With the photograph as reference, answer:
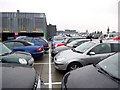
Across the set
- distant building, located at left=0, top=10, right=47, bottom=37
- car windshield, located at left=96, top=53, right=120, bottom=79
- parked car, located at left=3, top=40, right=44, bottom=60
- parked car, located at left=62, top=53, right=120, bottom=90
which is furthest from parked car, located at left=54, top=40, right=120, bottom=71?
distant building, located at left=0, top=10, right=47, bottom=37

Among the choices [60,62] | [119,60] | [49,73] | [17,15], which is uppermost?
[17,15]

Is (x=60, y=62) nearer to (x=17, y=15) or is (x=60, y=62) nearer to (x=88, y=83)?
(x=88, y=83)

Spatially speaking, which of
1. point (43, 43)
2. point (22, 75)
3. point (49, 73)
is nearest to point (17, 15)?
point (43, 43)

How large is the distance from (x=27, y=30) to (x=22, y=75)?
20.9 metres

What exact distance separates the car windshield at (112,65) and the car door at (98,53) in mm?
2513

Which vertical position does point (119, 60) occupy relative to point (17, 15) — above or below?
below

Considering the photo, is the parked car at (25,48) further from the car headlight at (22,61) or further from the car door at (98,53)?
the car door at (98,53)

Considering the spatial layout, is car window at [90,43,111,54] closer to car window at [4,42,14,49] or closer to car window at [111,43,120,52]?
car window at [111,43,120,52]

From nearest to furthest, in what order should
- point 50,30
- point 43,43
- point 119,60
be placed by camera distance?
point 119,60, point 43,43, point 50,30

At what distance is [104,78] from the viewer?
3121mm

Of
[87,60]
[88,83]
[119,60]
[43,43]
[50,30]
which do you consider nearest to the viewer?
[88,83]

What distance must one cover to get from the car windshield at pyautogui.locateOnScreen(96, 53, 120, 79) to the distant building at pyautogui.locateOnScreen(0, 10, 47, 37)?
20.0 m

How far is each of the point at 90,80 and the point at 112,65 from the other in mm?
889

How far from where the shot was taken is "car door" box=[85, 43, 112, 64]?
672 centimetres
